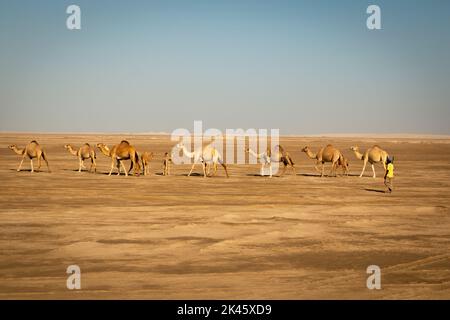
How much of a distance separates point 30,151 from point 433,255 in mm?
17779

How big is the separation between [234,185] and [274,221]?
23.9ft

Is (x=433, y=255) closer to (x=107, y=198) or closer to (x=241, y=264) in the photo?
(x=241, y=264)

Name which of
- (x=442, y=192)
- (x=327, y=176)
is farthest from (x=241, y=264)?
(x=327, y=176)

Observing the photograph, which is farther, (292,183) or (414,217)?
(292,183)

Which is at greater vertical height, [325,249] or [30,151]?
[30,151]

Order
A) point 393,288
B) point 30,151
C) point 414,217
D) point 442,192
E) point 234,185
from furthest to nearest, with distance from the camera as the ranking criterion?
point 30,151 → point 234,185 → point 442,192 → point 414,217 → point 393,288

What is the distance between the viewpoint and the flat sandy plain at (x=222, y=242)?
7.03 m

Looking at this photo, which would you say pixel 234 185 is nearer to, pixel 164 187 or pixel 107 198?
pixel 164 187

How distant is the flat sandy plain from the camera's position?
703cm

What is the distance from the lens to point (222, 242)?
9594 mm

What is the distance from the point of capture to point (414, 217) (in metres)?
12.6

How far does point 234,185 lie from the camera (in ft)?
62.3
